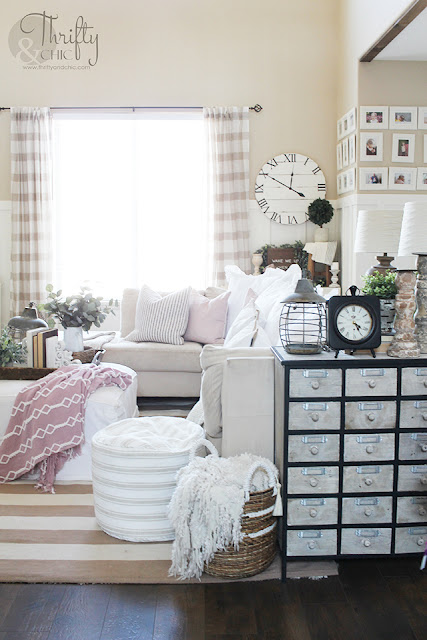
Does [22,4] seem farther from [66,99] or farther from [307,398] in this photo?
[307,398]

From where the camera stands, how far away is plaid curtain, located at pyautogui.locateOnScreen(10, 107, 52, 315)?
6.40 meters

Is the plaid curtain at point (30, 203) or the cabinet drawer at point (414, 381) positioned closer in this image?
the cabinet drawer at point (414, 381)

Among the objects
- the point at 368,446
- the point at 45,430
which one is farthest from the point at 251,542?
the point at 45,430

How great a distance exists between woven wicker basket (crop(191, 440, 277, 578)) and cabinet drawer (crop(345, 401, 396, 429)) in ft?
1.21

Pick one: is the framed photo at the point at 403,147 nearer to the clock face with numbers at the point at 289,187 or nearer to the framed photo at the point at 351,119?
the framed photo at the point at 351,119

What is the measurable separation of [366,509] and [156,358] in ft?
8.28

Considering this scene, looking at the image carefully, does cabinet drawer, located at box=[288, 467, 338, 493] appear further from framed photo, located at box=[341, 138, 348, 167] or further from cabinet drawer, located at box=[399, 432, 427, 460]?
framed photo, located at box=[341, 138, 348, 167]

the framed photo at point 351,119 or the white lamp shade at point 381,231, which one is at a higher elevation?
the framed photo at point 351,119

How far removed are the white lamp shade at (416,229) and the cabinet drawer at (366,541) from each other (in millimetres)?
1072

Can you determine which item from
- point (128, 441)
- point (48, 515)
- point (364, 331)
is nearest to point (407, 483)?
point (364, 331)

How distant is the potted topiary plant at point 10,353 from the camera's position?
387cm

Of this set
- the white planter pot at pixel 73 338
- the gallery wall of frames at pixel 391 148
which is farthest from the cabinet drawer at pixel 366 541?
the gallery wall of frames at pixel 391 148

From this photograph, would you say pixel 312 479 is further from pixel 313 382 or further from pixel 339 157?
pixel 339 157

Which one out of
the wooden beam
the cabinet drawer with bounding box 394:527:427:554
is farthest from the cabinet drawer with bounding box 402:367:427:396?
the wooden beam
